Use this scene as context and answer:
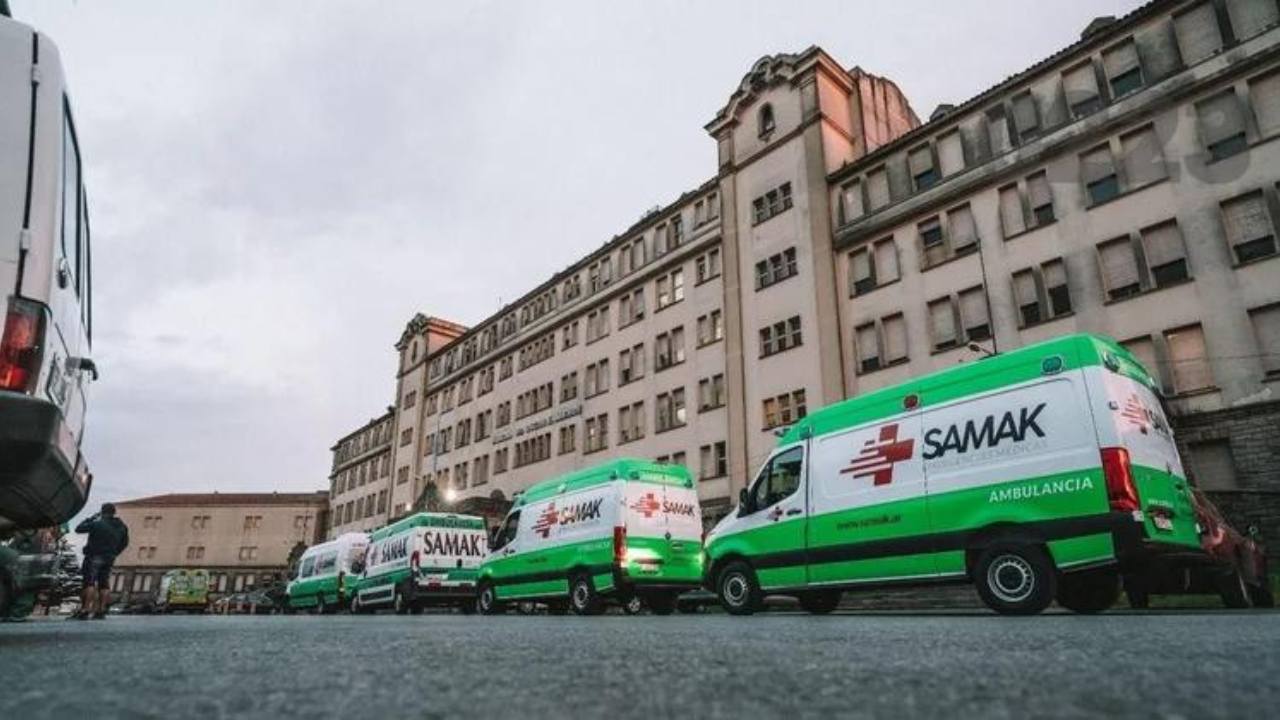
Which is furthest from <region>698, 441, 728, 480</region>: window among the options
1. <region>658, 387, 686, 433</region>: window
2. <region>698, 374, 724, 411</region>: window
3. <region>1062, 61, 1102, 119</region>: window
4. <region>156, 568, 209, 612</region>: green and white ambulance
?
<region>156, 568, 209, 612</region>: green and white ambulance

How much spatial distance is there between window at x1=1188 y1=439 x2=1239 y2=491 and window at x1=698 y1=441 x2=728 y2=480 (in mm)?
15347

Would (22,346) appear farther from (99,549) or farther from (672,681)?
(99,549)

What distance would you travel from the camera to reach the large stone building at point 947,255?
19516 mm

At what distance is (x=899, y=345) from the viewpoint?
25.9 metres

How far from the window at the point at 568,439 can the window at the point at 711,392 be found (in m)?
9.34

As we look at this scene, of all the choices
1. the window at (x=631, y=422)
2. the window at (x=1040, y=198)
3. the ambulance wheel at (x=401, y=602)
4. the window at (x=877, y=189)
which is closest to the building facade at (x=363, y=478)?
the window at (x=631, y=422)

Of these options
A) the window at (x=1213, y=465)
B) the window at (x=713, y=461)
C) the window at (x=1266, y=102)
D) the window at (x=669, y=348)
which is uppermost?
the window at (x=1266, y=102)

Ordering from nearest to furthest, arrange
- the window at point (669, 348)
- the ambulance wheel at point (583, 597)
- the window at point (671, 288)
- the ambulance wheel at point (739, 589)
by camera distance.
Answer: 1. the ambulance wheel at point (739, 589)
2. the ambulance wheel at point (583, 597)
3. the window at point (669, 348)
4. the window at point (671, 288)

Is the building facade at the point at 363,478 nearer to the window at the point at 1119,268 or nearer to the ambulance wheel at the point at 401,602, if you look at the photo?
the ambulance wheel at the point at 401,602

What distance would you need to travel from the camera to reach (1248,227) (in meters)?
19.5

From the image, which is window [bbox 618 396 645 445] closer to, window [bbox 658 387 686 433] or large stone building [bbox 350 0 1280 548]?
large stone building [bbox 350 0 1280 548]

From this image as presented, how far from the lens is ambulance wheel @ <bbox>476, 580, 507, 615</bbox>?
17.4m

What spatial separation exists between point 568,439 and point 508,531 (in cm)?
2264

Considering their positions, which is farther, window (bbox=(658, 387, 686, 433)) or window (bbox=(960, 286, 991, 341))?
window (bbox=(658, 387, 686, 433))
